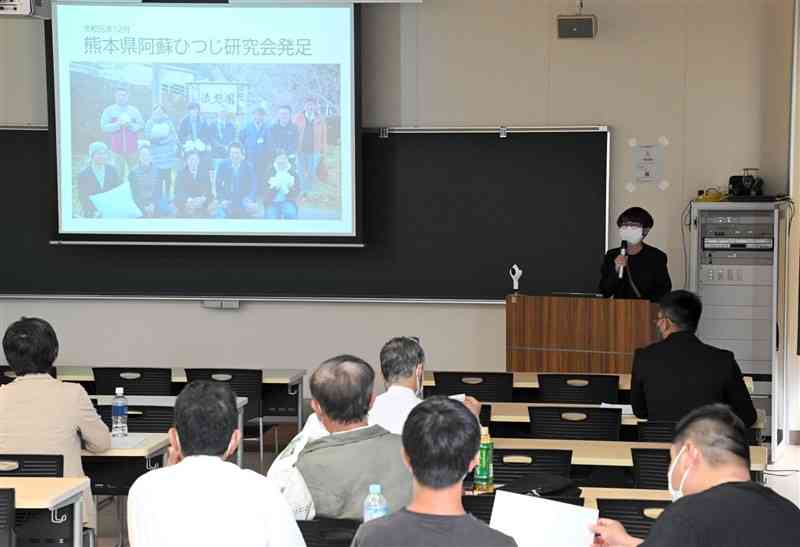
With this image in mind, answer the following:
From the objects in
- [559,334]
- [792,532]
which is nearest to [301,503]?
[792,532]

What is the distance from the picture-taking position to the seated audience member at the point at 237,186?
9.82 m

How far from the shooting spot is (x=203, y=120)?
32.3ft

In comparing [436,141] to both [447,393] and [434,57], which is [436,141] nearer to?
[434,57]

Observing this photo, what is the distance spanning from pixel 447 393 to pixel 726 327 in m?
3.38

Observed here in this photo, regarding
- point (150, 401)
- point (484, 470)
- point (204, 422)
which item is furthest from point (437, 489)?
point (150, 401)

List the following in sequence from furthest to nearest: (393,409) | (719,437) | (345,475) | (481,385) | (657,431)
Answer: (481,385) → (657,431) → (393,409) → (345,475) → (719,437)

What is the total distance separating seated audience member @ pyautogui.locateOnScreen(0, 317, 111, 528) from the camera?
496 centimetres

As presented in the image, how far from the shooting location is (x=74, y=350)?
33.8 feet

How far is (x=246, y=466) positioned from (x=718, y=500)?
19.1ft

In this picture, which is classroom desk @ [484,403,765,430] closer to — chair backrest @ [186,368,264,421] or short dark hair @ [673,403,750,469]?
chair backrest @ [186,368,264,421]

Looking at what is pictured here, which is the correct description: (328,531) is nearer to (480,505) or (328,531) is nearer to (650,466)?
(480,505)

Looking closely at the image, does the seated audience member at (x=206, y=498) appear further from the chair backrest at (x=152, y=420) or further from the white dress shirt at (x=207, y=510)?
the chair backrest at (x=152, y=420)

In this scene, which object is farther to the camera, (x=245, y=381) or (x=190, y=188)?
(x=190, y=188)

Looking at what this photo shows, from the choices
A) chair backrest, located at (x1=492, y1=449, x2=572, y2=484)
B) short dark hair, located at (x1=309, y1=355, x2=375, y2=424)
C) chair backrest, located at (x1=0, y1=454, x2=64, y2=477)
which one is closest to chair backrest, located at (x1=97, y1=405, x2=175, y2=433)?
chair backrest, located at (x1=0, y1=454, x2=64, y2=477)
